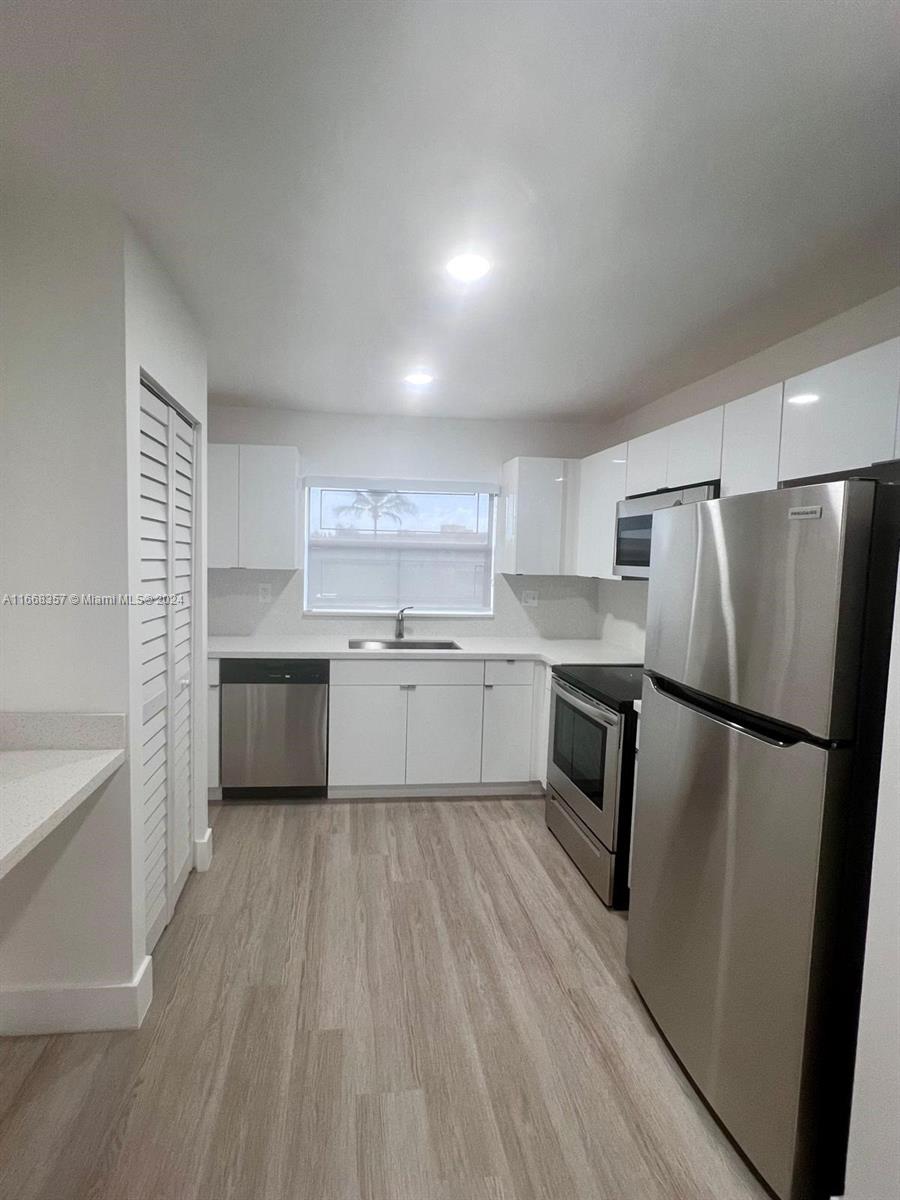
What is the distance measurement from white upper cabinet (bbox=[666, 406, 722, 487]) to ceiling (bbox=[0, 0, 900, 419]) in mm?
374

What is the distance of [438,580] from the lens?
14.5 ft

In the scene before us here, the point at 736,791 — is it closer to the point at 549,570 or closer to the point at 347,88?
the point at 347,88

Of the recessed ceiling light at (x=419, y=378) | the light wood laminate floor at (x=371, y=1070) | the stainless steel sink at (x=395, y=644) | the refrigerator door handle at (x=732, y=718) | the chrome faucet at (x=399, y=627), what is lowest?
the light wood laminate floor at (x=371, y=1070)

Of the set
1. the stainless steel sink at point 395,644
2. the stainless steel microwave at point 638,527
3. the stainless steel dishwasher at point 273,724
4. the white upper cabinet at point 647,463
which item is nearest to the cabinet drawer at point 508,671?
the stainless steel sink at point 395,644

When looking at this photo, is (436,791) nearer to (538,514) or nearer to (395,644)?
(395,644)

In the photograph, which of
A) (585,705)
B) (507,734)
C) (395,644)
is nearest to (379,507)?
(395,644)

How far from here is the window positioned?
4301 mm

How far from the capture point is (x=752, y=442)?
2199 millimetres

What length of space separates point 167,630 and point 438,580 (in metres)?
2.33

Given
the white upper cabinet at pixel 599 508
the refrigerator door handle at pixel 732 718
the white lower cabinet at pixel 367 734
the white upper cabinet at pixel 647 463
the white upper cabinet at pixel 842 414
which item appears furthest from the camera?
the white lower cabinet at pixel 367 734

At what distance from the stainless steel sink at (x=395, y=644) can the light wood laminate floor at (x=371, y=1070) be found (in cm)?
157

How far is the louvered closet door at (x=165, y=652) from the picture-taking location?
208 cm

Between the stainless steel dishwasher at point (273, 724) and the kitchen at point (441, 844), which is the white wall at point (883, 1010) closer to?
the kitchen at point (441, 844)

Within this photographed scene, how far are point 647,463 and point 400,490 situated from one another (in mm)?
1828
